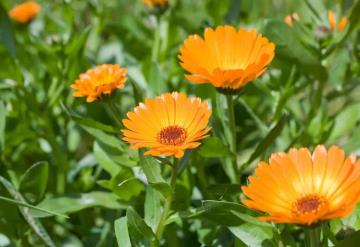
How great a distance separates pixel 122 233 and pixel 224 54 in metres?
0.40

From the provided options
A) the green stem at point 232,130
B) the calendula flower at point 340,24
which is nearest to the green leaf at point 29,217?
the green stem at point 232,130

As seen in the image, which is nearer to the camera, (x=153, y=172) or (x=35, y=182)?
(x=153, y=172)

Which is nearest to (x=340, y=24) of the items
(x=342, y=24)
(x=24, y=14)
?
(x=342, y=24)

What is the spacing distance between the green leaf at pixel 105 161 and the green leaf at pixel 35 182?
14 cm

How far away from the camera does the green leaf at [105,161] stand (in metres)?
1.52

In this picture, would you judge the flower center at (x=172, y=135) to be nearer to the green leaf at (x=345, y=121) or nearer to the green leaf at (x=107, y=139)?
the green leaf at (x=107, y=139)

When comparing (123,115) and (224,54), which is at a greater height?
(224,54)

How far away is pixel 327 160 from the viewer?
1046 mm

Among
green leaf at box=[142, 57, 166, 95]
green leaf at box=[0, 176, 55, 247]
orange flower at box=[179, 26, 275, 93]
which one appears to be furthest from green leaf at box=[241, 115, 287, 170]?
green leaf at box=[0, 176, 55, 247]

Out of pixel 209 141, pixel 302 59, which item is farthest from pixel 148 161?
pixel 302 59

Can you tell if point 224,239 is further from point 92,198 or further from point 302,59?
point 302,59

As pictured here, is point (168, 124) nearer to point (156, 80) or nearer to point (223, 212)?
point (223, 212)

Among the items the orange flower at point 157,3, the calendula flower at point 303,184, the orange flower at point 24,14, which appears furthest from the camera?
the orange flower at point 24,14

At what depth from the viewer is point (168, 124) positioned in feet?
4.01
